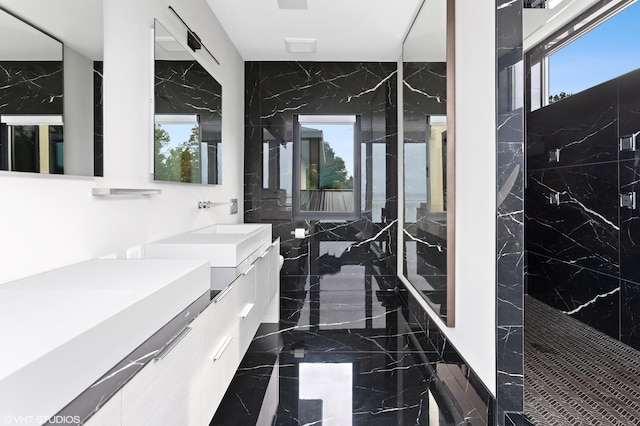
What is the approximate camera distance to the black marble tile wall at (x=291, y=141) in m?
4.39

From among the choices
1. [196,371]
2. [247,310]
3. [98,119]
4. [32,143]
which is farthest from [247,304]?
[32,143]

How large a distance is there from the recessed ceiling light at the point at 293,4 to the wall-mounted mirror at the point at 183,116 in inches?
31.6

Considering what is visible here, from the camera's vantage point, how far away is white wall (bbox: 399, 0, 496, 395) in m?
1.83

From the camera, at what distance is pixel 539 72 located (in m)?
3.82

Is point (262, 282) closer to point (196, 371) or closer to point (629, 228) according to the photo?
point (196, 371)

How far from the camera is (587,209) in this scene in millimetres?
3266

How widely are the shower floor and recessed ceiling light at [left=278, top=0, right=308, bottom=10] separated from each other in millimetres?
3052

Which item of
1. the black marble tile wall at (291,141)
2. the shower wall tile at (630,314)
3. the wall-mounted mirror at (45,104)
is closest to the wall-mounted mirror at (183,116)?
the wall-mounted mirror at (45,104)

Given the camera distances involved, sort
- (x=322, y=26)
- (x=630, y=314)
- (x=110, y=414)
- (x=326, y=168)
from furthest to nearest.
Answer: (x=326, y=168), (x=322, y=26), (x=630, y=314), (x=110, y=414)

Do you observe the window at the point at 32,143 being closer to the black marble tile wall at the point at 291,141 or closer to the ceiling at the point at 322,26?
the ceiling at the point at 322,26

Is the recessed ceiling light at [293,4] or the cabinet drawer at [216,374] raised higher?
the recessed ceiling light at [293,4]

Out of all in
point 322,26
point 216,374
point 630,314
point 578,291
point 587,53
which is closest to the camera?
point 216,374

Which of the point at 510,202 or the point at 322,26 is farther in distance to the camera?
the point at 322,26

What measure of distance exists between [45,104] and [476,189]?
1.86 m
